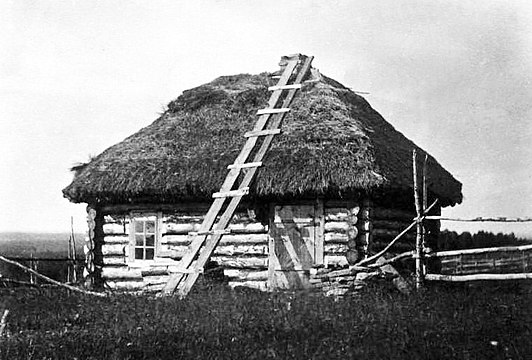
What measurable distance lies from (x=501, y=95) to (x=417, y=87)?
291 centimetres

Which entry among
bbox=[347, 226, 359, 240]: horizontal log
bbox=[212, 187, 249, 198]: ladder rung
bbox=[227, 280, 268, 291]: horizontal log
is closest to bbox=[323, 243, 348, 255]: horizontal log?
Result: bbox=[347, 226, 359, 240]: horizontal log

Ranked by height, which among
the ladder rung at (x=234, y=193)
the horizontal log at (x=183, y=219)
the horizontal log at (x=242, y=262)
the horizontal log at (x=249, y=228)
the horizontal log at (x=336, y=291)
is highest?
the ladder rung at (x=234, y=193)

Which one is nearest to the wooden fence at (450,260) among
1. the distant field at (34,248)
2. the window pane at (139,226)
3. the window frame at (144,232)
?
the window frame at (144,232)

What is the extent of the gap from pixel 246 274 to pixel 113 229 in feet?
10.2

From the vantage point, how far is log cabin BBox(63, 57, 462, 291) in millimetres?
15023

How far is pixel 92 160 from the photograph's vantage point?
1862 cm

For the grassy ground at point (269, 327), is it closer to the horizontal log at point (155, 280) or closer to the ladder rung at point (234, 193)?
the ladder rung at point (234, 193)

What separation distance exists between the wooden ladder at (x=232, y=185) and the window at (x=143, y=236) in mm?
2103

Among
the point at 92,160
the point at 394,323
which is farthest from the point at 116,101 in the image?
the point at 394,323

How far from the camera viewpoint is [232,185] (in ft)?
46.3

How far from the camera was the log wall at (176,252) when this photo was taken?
51.5 ft

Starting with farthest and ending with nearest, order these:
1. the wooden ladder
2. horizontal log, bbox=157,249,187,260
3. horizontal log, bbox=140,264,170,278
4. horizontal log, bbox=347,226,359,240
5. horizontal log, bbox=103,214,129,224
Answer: horizontal log, bbox=103,214,129,224, horizontal log, bbox=140,264,170,278, horizontal log, bbox=157,249,187,260, horizontal log, bbox=347,226,359,240, the wooden ladder

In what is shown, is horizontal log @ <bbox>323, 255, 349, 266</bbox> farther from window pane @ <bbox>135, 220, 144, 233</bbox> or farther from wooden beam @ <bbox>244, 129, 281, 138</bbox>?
window pane @ <bbox>135, 220, 144, 233</bbox>

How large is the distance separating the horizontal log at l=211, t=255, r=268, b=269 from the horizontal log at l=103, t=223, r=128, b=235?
2113mm
